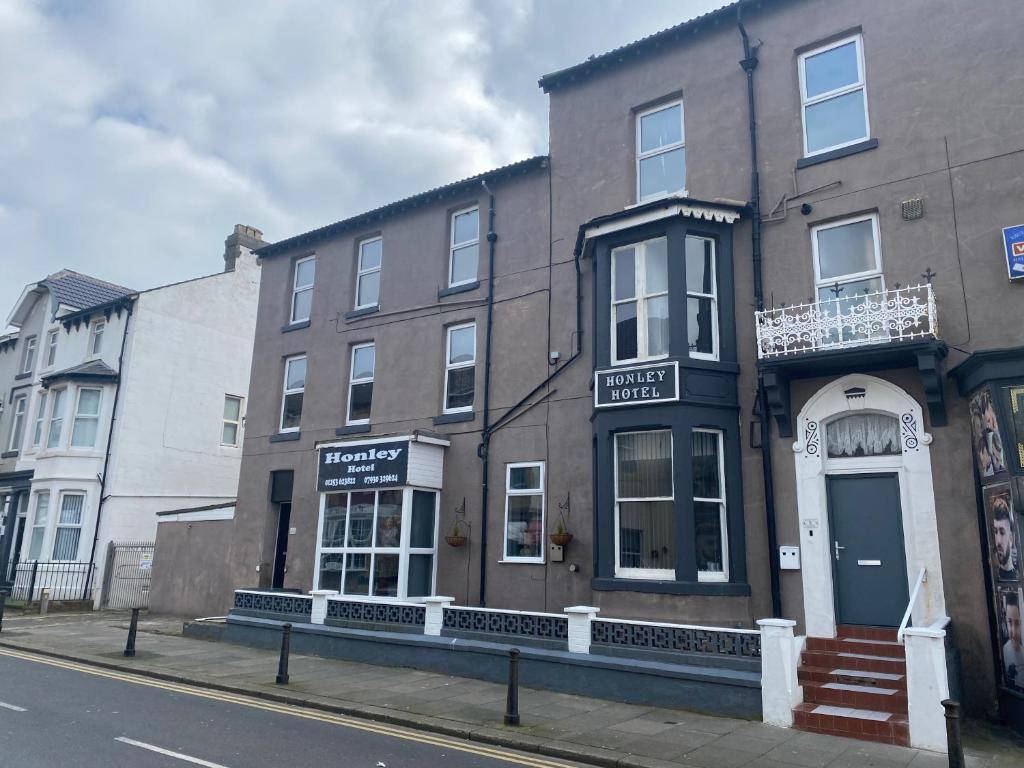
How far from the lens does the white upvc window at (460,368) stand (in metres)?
16.3

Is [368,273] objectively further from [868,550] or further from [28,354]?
[28,354]

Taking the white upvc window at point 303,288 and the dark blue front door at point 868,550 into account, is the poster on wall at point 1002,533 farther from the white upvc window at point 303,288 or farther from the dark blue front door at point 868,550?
the white upvc window at point 303,288

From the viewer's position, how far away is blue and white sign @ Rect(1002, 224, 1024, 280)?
10414mm

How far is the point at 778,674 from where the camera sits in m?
9.12

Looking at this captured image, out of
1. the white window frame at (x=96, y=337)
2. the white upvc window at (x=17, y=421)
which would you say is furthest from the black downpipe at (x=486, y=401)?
the white upvc window at (x=17, y=421)

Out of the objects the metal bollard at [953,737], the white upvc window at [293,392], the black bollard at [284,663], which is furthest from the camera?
the white upvc window at [293,392]

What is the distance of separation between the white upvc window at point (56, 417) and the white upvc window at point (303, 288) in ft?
32.6

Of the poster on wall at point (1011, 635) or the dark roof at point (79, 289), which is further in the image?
the dark roof at point (79, 289)

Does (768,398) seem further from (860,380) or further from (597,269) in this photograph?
(597,269)

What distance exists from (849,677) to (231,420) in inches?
898

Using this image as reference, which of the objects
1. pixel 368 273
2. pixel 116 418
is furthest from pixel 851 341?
pixel 116 418

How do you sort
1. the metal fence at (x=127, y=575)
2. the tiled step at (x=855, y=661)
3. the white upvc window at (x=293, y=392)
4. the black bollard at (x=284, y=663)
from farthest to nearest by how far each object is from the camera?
the metal fence at (x=127, y=575), the white upvc window at (x=293, y=392), the black bollard at (x=284, y=663), the tiled step at (x=855, y=661)

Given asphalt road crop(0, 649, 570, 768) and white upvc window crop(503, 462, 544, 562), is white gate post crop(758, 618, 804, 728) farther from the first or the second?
white upvc window crop(503, 462, 544, 562)

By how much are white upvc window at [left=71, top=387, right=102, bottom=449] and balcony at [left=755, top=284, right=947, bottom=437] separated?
845 inches
